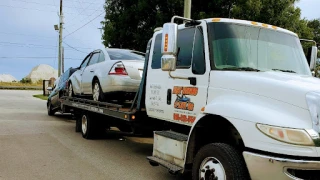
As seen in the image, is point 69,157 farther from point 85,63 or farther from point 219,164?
point 219,164

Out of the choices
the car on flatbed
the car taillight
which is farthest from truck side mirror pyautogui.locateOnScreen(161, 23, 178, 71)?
the car taillight

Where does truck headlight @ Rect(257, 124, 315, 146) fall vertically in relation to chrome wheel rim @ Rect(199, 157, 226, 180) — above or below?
above

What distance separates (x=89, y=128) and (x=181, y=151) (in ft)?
16.0

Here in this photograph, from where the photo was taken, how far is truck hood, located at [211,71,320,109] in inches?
141

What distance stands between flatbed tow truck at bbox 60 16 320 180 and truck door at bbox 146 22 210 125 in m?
0.01

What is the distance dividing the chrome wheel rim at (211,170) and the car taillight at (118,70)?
3.85 meters

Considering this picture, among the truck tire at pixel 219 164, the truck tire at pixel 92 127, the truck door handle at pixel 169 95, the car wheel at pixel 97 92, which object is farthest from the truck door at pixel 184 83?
the truck tire at pixel 92 127

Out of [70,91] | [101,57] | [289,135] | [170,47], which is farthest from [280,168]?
[70,91]

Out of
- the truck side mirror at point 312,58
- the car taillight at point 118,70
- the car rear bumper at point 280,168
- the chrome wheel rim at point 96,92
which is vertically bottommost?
the car rear bumper at point 280,168

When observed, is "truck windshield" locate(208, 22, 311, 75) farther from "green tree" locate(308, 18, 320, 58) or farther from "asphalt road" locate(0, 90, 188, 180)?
"green tree" locate(308, 18, 320, 58)

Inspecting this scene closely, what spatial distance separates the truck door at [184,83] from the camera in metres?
4.77

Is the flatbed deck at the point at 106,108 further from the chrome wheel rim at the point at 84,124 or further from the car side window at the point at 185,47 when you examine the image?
the car side window at the point at 185,47

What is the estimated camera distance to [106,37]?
17938mm

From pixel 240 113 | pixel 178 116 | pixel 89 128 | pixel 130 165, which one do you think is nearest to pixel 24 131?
pixel 89 128
